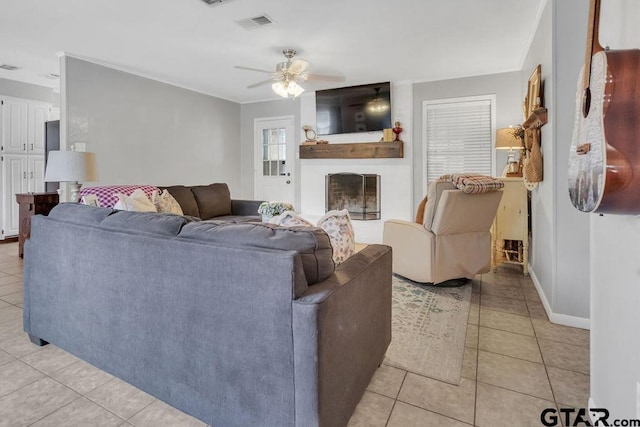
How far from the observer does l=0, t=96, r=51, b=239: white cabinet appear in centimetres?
534

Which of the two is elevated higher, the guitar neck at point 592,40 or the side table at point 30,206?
the guitar neck at point 592,40

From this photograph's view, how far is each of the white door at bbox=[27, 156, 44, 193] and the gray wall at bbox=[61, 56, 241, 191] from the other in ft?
6.75

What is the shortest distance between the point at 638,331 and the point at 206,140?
240 inches

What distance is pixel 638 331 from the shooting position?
105 centimetres

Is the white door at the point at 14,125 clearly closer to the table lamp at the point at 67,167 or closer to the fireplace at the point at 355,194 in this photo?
the table lamp at the point at 67,167

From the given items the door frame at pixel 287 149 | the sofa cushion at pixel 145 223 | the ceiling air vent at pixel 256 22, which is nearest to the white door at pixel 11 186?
the door frame at pixel 287 149

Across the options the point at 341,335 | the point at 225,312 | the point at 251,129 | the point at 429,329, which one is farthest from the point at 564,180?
the point at 251,129

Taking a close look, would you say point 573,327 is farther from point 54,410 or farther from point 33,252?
point 33,252

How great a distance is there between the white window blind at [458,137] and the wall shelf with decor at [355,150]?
0.50 m

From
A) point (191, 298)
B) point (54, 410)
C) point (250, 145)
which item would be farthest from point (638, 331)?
point (250, 145)

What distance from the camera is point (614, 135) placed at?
100 cm

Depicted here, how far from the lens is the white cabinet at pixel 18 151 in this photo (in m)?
5.34

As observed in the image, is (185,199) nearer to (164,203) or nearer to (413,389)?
(164,203)

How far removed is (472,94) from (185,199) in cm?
423
